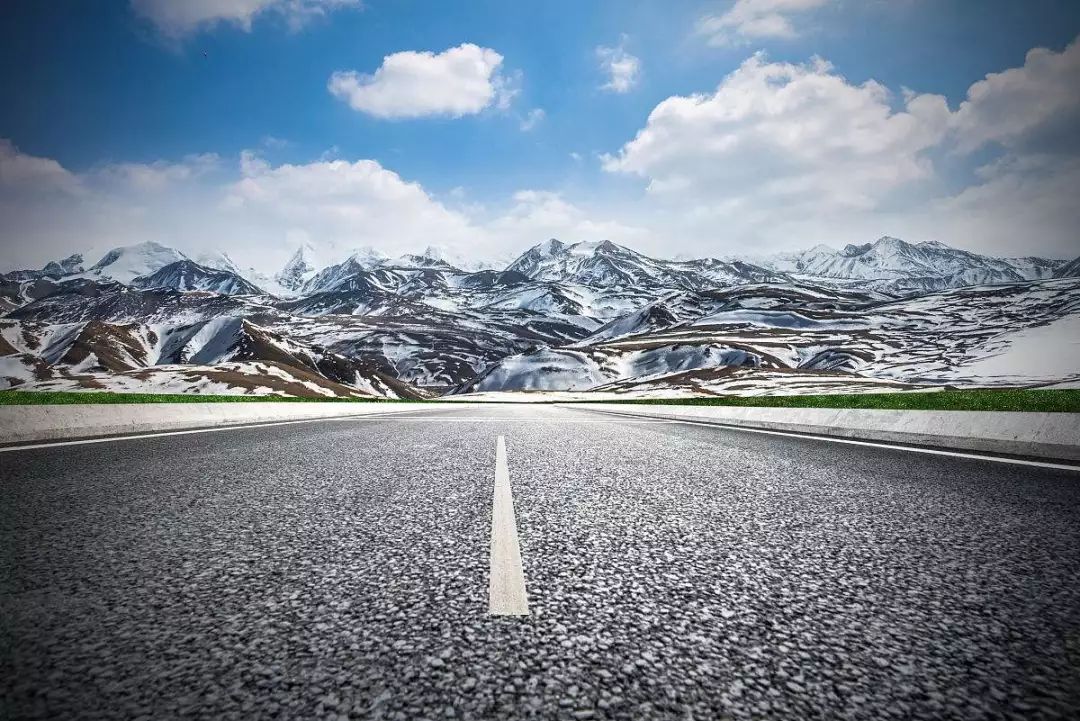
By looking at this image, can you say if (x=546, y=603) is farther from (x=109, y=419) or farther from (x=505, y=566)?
(x=109, y=419)

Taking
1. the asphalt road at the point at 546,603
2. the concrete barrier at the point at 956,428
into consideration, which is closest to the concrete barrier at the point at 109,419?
the asphalt road at the point at 546,603

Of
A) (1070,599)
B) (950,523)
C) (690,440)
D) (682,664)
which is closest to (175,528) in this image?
(682,664)

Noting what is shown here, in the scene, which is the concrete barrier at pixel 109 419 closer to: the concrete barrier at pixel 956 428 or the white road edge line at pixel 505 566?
the white road edge line at pixel 505 566

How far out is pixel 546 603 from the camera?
3.03 metres

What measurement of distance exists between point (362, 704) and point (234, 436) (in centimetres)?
1283

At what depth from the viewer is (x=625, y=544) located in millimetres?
4207

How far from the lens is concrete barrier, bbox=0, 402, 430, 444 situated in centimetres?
1091

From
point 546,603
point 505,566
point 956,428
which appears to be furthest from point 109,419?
point 956,428

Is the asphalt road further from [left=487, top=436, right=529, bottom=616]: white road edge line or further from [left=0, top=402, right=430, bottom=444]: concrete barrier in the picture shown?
[left=0, top=402, right=430, bottom=444]: concrete barrier

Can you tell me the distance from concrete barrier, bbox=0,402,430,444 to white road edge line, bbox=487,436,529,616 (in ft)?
34.5

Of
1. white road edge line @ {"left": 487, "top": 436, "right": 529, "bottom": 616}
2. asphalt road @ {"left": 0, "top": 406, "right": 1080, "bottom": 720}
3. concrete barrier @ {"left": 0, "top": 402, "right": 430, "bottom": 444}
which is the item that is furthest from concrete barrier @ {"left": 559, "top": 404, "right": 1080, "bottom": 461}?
concrete barrier @ {"left": 0, "top": 402, "right": 430, "bottom": 444}

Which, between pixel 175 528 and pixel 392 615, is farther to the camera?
pixel 175 528

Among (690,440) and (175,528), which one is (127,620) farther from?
(690,440)

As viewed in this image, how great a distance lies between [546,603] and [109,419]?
14209 mm
